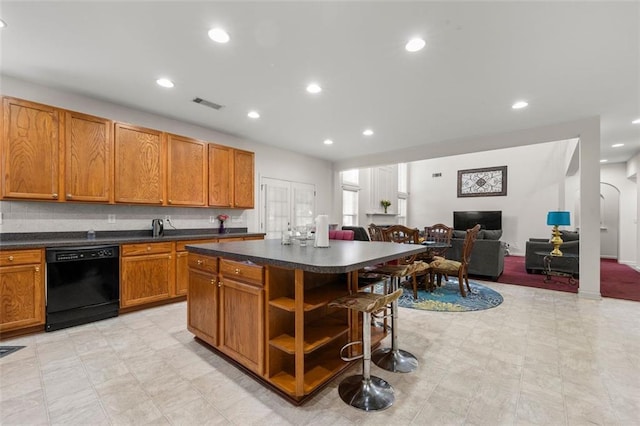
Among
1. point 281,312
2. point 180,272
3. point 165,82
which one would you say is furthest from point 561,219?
point 165,82

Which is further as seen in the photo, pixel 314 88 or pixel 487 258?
Answer: pixel 487 258

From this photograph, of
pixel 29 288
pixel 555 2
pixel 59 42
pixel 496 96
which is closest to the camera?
pixel 555 2

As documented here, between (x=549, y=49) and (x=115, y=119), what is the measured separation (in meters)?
4.96

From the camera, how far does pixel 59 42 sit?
2.39 meters

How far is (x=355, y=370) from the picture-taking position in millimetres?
2188

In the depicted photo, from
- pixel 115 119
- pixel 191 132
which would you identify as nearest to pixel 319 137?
pixel 191 132

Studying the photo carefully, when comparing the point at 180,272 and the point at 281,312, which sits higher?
the point at 281,312

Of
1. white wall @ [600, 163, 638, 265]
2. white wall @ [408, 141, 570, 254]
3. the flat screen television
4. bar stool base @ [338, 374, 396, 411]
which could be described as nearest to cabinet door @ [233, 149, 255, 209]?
bar stool base @ [338, 374, 396, 411]

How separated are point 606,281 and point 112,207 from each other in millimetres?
8421

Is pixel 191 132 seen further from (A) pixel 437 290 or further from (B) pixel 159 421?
(A) pixel 437 290

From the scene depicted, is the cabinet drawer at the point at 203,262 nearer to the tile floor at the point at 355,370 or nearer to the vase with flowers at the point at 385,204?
the tile floor at the point at 355,370

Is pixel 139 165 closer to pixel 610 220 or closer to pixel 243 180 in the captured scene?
pixel 243 180

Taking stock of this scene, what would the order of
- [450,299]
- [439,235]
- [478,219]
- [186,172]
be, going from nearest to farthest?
[450,299]
[186,172]
[439,235]
[478,219]

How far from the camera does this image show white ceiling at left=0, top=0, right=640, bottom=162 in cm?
204
